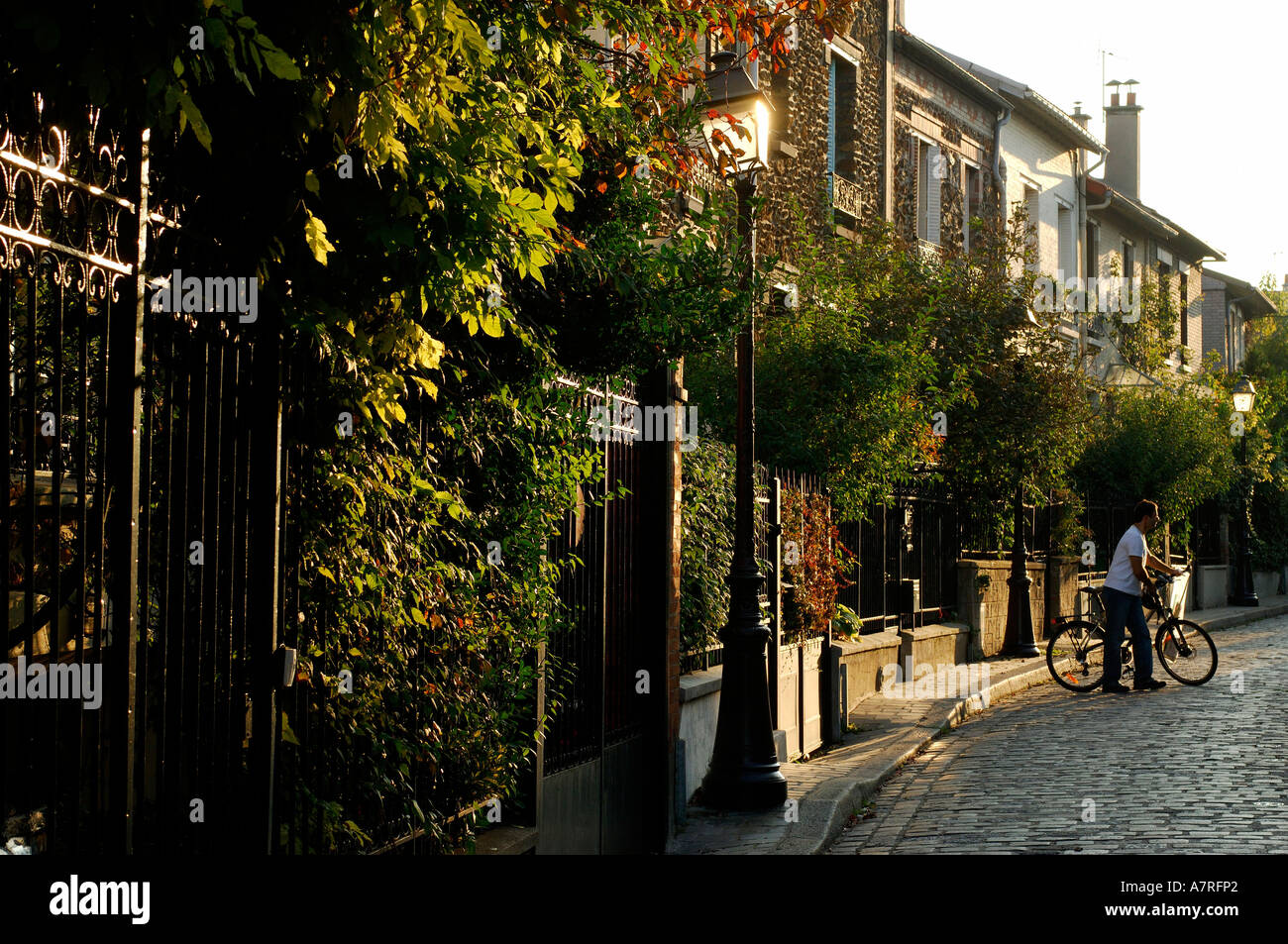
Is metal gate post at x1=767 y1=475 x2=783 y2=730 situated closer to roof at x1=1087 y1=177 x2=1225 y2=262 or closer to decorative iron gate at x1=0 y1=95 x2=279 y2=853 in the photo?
decorative iron gate at x1=0 y1=95 x2=279 y2=853

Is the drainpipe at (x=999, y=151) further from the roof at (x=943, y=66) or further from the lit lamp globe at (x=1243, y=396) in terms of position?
the lit lamp globe at (x=1243, y=396)

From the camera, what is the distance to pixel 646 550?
837cm

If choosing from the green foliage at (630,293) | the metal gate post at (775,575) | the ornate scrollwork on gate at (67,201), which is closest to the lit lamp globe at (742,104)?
the green foliage at (630,293)

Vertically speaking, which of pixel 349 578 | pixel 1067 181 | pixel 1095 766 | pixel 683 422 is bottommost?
pixel 1095 766

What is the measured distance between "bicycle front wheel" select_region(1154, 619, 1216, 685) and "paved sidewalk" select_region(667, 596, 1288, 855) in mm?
1683

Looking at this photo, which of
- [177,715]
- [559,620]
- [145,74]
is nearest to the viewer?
[145,74]

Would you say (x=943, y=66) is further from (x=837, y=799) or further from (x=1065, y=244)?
(x=837, y=799)

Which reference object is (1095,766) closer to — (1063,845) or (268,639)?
(1063,845)

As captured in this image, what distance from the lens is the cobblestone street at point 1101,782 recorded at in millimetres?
7457

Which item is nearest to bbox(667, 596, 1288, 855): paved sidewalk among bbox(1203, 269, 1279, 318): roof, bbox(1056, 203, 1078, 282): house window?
bbox(1056, 203, 1078, 282): house window

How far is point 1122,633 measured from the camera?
14344 mm

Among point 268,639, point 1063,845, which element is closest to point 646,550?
point 1063,845

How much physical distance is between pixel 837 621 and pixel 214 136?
9545mm

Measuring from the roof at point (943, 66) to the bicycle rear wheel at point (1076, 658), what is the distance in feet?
37.3
